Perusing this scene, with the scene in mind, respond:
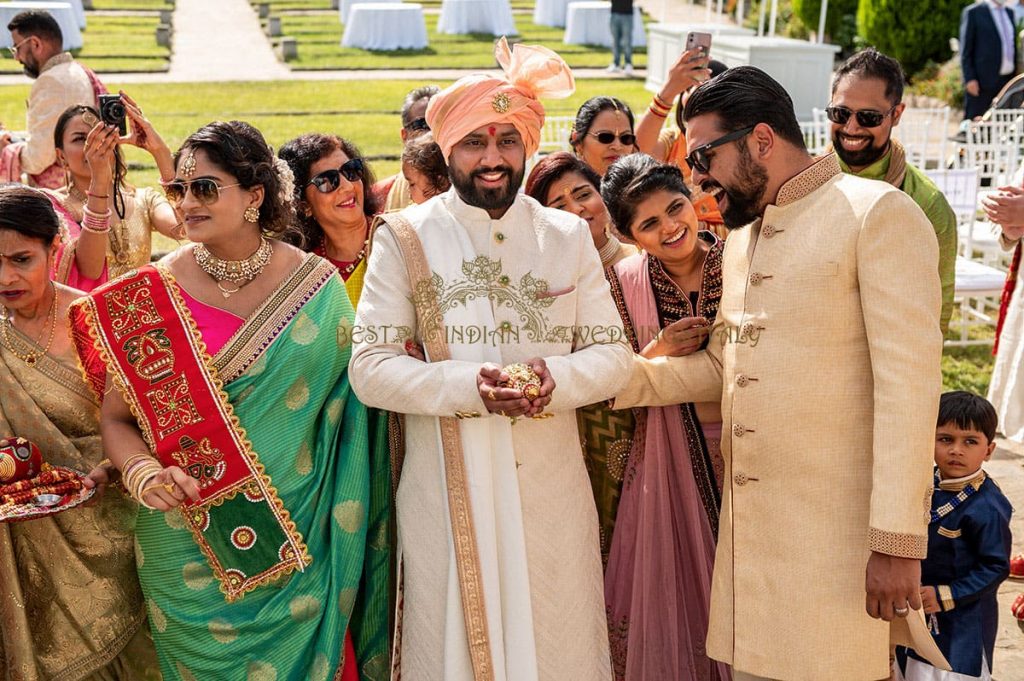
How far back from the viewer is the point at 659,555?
326 cm

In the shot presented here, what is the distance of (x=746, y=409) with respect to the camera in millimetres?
2770

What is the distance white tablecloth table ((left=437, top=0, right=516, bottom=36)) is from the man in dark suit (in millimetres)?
14307

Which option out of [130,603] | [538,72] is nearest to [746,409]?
[538,72]

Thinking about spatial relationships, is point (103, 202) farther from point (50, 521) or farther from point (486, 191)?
point (486, 191)

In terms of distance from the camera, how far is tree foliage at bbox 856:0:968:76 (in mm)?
17984

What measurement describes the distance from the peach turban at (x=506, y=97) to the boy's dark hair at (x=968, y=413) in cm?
173

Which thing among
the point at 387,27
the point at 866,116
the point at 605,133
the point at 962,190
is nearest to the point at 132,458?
the point at 605,133

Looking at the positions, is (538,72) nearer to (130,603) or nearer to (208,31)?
(130,603)

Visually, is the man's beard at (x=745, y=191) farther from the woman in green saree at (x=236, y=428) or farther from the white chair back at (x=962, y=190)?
the white chair back at (x=962, y=190)

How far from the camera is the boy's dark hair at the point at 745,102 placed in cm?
265

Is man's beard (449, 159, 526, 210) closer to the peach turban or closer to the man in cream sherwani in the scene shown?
the peach turban

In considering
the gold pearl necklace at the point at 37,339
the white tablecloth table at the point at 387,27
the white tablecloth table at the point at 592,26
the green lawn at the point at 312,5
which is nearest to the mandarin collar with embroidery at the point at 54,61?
A: the gold pearl necklace at the point at 37,339

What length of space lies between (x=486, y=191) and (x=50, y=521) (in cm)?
159

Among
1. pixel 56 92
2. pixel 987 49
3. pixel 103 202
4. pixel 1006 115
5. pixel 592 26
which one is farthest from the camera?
pixel 592 26
